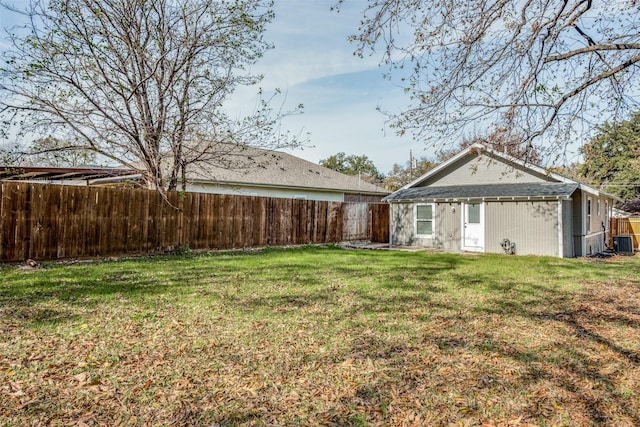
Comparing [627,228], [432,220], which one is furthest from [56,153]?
[627,228]

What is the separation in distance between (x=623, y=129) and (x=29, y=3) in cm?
1172

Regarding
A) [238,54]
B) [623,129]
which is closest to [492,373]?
[623,129]

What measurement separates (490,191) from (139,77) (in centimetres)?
1148

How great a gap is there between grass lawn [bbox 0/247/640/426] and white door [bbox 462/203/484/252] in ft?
22.6

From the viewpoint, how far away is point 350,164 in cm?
4788

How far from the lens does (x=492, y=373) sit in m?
3.24

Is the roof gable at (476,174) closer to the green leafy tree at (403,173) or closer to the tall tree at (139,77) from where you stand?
the tall tree at (139,77)

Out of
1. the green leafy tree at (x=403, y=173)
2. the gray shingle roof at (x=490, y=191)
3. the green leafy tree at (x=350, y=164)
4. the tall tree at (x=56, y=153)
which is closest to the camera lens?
the tall tree at (x=56, y=153)

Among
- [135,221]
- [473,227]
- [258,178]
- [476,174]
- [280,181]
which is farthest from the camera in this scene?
[280,181]

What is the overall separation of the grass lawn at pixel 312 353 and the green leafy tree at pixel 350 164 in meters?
40.1

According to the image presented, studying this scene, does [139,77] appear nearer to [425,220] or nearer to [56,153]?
[56,153]

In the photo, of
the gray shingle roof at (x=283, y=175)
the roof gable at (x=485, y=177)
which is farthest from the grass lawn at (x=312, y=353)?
the gray shingle roof at (x=283, y=175)

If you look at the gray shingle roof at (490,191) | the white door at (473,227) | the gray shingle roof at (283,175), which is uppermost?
the gray shingle roof at (283,175)

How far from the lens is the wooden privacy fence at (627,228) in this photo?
18.0 m
